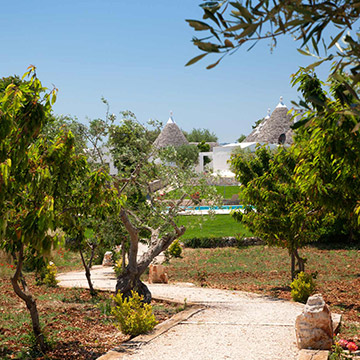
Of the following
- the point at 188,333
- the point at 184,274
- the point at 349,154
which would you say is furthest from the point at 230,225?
the point at 349,154

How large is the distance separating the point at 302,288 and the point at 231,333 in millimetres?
3976

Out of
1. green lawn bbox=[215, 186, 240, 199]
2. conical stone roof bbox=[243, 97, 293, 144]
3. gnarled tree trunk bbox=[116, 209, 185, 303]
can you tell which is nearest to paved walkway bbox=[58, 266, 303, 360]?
gnarled tree trunk bbox=[116, 209, 185, 303]

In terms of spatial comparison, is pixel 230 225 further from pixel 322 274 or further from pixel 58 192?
pixel 58 192

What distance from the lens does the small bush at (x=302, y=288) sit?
434 inches

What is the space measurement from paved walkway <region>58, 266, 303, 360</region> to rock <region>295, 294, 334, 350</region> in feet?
0.75

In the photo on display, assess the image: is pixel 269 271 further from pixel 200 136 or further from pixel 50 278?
→ pixel 200 136

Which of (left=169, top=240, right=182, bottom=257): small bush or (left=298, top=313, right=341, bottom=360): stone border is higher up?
(left=298, top=313, right=341, bottom=360): stone border

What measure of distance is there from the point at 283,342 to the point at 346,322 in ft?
7.19

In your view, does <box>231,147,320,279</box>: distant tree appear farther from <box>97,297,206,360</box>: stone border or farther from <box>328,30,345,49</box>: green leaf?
<box>328,30,345,49</box>: green leaf

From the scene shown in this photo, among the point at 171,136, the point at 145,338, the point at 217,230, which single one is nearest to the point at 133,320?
the point at 145,338

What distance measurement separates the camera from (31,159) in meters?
6.02

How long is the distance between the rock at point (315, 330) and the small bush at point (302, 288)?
14.8ft

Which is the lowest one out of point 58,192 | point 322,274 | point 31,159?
point 322,274

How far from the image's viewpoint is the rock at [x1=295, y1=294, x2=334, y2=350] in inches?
254
